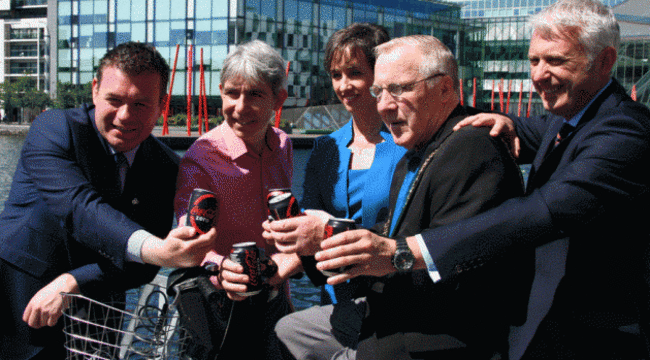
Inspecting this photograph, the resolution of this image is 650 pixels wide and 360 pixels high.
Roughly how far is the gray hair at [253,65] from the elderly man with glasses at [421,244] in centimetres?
69

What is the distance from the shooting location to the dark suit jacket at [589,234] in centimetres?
181

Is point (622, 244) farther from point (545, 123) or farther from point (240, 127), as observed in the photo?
point (240, 127)

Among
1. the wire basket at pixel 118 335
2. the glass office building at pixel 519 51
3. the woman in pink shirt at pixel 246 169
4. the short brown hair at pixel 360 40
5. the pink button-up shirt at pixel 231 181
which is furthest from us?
the glass office building at pixel 519 51

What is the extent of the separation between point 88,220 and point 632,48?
58994 mm

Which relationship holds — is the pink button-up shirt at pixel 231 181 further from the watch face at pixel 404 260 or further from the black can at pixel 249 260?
the watch face at pixel 404 260

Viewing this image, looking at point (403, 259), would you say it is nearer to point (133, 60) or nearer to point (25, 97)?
point (133, 60)

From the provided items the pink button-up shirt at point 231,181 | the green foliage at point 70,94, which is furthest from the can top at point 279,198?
the green foliage at point 70,94

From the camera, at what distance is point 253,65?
267 cm

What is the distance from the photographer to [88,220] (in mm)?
2301

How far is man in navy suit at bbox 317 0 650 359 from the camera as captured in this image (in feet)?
5.94

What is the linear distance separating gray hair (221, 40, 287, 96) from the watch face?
122cm


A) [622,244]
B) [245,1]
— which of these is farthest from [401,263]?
[245,1]

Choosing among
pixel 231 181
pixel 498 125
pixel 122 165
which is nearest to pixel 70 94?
pixel 122 165

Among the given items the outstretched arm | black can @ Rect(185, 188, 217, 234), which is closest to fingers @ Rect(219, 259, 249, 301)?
black can @ Rect(185, 188, 217, 234)
